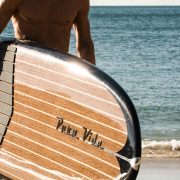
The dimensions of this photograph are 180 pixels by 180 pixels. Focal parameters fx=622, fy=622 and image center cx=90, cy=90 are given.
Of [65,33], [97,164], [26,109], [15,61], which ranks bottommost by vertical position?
[97,164]

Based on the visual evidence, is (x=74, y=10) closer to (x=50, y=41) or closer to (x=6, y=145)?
(x=50, y=41)

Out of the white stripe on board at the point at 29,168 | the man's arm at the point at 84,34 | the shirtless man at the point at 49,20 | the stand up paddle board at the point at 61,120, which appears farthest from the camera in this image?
the man's arm at the point at 84,34

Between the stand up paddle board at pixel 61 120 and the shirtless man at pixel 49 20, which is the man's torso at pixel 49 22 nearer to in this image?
the shirtless man at pixel 49 20

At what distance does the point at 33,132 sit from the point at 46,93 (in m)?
0.26

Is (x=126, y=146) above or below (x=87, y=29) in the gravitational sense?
below

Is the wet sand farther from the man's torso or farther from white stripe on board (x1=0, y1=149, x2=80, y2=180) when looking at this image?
the man's torso

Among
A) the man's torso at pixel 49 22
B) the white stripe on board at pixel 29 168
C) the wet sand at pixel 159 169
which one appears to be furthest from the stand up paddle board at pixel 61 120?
the wet sand at pixel 159 169

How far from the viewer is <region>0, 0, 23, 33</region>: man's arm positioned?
376 cm

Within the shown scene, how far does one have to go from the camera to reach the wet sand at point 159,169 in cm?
559

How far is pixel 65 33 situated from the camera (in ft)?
13.2

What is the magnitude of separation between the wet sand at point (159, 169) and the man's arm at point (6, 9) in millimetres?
2233

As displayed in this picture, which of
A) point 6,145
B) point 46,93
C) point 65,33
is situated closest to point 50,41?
point 65,33

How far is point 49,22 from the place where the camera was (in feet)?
13.0

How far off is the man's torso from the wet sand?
6.33 feet
